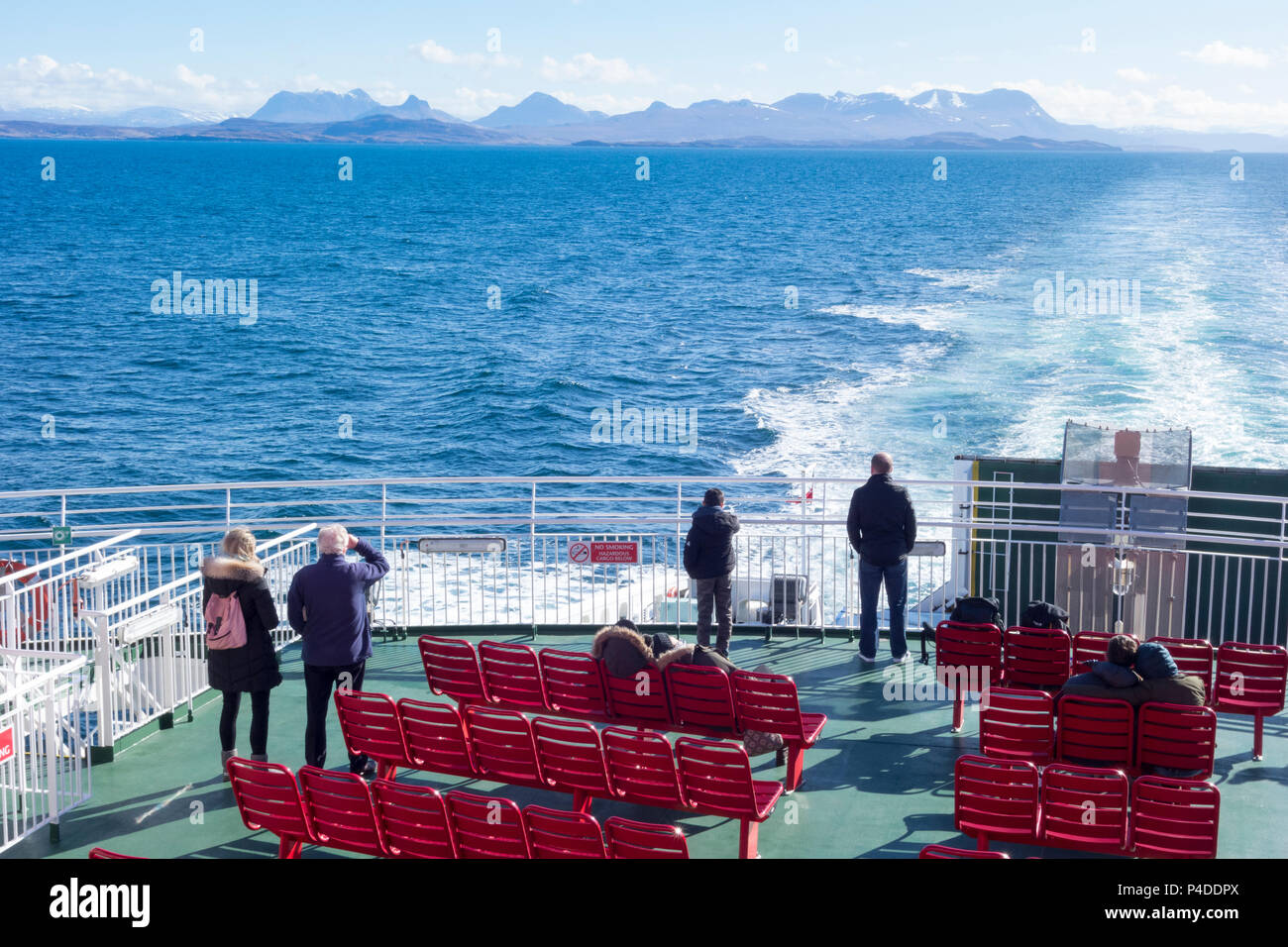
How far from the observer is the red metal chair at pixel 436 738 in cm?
828

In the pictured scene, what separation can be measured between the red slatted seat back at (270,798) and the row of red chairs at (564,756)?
1105 mm

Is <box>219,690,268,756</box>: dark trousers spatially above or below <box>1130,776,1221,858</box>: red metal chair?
below

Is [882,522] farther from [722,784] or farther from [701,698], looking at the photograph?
[722,784]

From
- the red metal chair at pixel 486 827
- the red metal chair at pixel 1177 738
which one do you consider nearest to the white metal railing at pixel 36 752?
the red metal chair at pixel 486 827

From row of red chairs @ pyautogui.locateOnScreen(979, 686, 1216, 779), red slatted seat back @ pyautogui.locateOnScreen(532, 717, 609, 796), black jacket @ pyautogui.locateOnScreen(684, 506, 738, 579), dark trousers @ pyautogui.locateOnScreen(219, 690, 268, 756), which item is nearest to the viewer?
red slatted seat back @ pyautogui.locateOnScreen(532, 717, 609, 796)

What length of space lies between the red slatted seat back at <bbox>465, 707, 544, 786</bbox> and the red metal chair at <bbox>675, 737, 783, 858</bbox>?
102 cm

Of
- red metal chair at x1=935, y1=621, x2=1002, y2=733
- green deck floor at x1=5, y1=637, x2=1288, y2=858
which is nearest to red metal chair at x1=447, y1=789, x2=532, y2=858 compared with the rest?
green deck floor at x1=5, y1=637, x2=1288, y2=858

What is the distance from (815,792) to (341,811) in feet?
11.8

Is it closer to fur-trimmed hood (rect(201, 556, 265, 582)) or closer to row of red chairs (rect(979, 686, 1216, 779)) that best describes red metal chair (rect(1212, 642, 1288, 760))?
row of red chairs (rect(979, 686, 1216, 779))

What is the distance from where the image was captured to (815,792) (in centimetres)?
913

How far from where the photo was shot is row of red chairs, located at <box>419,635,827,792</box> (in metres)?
8.80

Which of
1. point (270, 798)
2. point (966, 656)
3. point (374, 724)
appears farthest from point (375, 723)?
point (966, 656)
